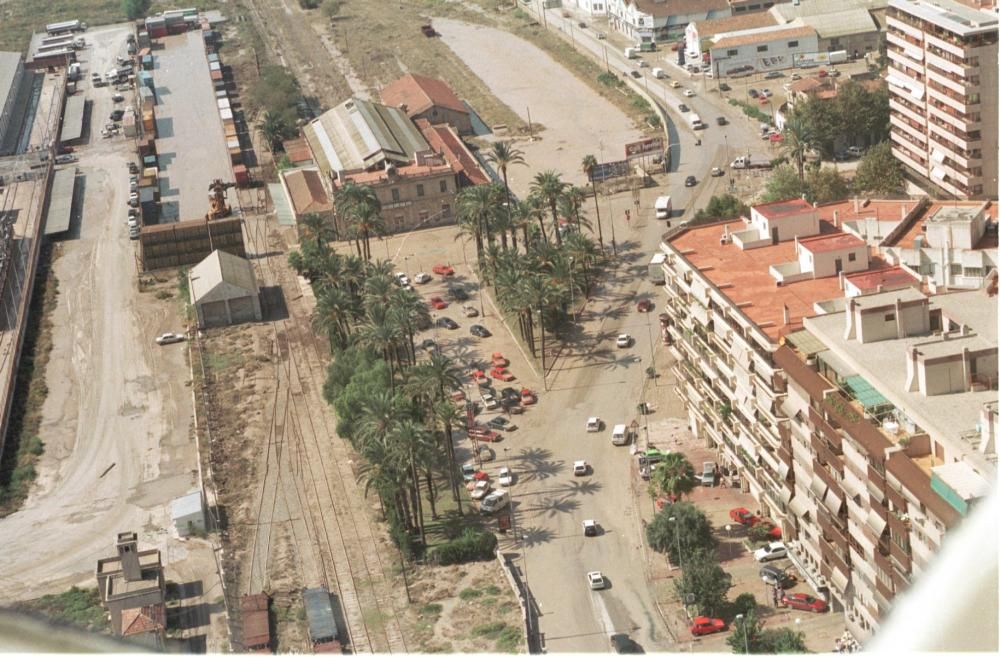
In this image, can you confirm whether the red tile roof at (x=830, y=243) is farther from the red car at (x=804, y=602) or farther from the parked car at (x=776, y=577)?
the red car at (x=804, y=602)

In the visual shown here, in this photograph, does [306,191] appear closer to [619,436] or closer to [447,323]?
[447,323]

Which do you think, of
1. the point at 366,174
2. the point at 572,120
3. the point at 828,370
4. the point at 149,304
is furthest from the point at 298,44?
the point at 828,370

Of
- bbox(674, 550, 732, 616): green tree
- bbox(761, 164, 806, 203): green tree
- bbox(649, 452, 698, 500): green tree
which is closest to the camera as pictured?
bbox(674, 550, 732, 616): green tree

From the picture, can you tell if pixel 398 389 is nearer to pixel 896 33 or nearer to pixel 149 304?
pixel 149 304

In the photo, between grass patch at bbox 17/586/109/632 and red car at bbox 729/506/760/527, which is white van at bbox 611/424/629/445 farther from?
grass patch at bbox 17/586/109/632

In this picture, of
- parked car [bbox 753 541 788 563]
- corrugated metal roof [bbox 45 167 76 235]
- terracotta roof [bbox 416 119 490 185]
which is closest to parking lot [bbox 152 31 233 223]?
corrugated metal roof [bbox 45 167 76 235]

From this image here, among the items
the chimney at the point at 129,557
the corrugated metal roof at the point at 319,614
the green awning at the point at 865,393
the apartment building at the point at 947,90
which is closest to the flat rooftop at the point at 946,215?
the green awning at the point at 865,393
